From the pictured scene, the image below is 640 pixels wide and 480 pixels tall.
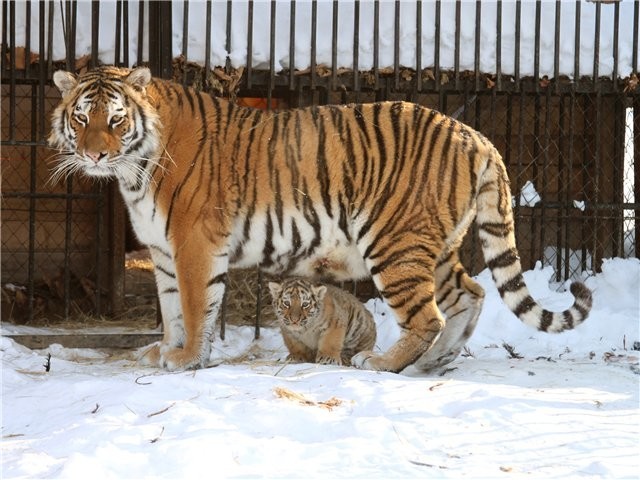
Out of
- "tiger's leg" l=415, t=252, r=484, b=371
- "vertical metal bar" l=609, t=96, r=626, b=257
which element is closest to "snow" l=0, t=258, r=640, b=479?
"tiger's leg" l=415, t=252, r=484, b=371

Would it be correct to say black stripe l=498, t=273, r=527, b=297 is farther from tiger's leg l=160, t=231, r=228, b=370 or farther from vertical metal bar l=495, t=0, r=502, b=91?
vertical metal bar l=495, t=0, r=502, b=91

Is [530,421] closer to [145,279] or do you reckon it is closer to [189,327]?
[189,327]

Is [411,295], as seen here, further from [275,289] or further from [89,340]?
[89,340]

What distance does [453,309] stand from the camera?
5.65 metres

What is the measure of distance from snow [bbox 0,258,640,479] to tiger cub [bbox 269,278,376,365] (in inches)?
11.0

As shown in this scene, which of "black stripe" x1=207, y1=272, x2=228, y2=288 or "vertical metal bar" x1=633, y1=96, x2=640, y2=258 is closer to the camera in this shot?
"black stripe" x1=207, y1=272, x2=228, y2=288

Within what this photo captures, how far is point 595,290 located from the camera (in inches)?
298

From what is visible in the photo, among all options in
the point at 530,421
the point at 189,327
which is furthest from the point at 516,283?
the point at 189,327

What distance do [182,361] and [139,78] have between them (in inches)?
63.0

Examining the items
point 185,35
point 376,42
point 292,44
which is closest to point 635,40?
point 376,42

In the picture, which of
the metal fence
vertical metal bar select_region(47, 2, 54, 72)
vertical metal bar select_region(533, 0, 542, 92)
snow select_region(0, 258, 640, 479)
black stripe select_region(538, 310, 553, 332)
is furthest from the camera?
vertical metal bar select_region(533, 0, 542, 92)

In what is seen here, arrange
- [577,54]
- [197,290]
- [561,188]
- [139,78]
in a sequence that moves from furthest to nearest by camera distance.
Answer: [561,188], [577,54], [139,78], [197,290]

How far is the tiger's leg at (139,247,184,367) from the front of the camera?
5.65m

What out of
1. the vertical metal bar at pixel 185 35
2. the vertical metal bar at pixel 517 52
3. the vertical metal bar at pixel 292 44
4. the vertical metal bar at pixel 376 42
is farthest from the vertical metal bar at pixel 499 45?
the vertical metal bar at pixel 185 35
